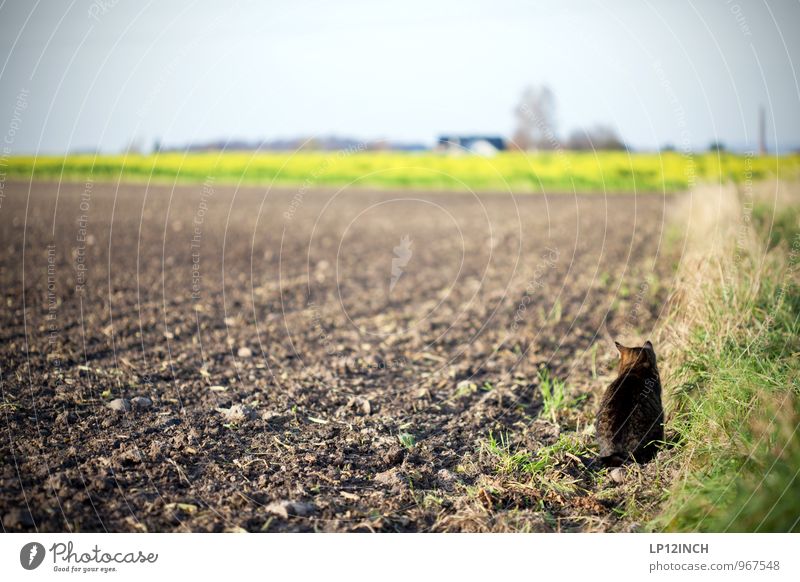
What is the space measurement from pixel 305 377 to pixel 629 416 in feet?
9.23

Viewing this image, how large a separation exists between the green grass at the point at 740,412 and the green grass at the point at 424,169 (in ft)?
57.6

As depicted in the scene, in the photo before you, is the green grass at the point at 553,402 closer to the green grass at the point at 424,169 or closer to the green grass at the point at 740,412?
the green grass at the point at 740,412

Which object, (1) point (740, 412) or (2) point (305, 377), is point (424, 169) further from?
(1) point (740, 412)

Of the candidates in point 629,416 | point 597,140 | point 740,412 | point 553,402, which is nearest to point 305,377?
point 553,402

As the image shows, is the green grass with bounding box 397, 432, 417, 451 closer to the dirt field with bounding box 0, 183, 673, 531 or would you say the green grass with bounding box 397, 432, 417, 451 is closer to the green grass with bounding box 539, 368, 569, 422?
the dirt field with bounding box 0, 183, 673, 531

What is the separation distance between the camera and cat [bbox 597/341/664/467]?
396cm

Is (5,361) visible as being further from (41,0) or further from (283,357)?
(41,0)

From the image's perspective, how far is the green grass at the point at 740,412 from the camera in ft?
10.3

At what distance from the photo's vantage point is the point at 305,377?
220 inches

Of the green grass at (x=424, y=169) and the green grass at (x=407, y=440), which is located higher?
the green grass at (x=424, y=169)

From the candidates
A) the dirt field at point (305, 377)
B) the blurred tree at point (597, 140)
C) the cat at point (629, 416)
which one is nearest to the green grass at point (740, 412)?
the cat at point (629, 416)

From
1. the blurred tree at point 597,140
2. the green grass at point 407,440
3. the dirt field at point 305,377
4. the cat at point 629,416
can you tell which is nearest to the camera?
the dirt field at point 305,377

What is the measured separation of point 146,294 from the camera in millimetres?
8086

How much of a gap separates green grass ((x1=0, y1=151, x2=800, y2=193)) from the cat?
61.6 feet
